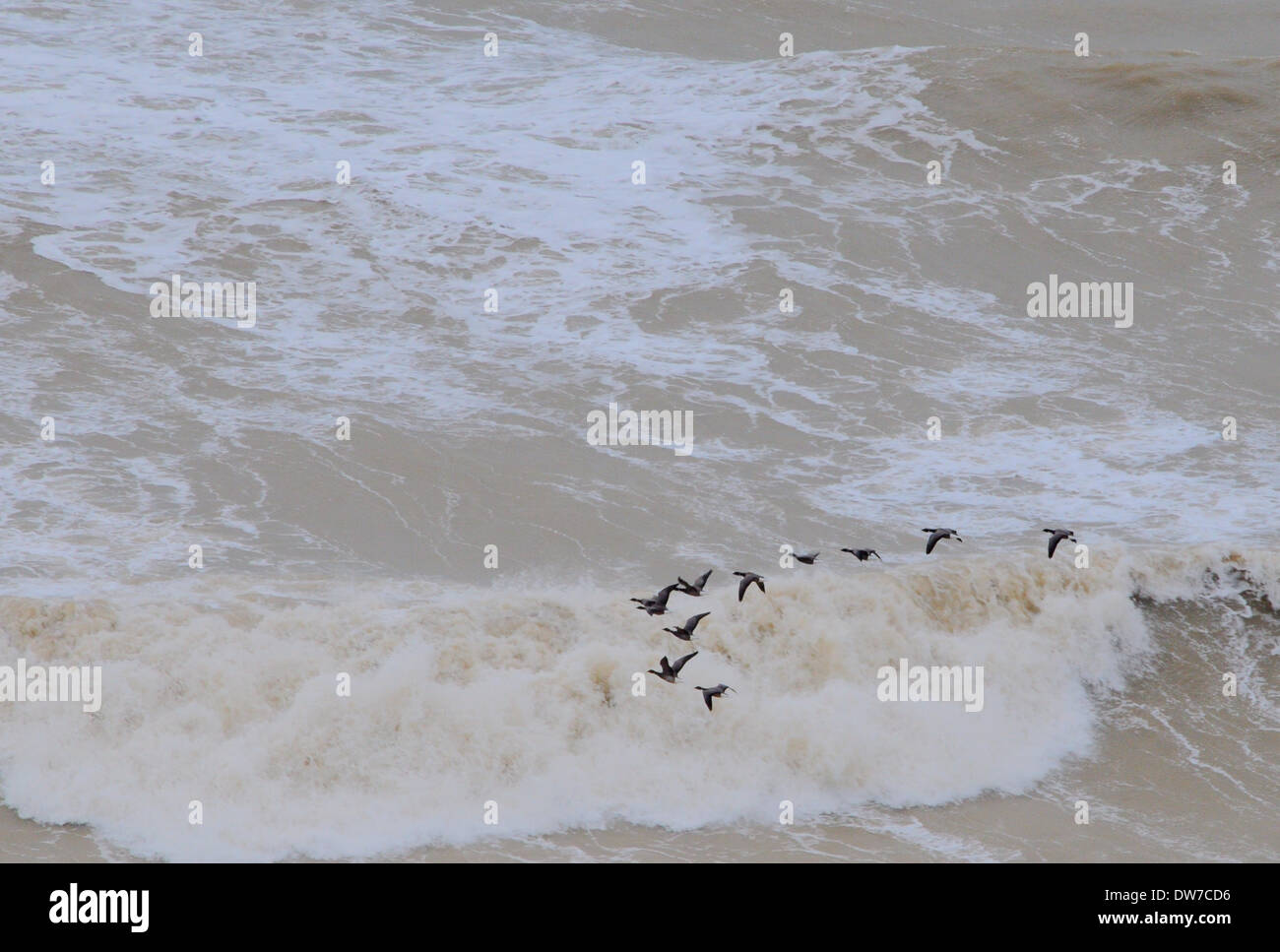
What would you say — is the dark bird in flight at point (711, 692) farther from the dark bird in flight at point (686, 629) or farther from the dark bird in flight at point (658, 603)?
the dark bird in flight at point (658, 603)

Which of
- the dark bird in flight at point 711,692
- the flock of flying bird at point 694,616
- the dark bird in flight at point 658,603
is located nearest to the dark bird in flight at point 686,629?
the flock of flying bird at point 694,616

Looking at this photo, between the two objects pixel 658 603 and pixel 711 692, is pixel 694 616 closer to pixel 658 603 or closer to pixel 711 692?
pixel 658 603

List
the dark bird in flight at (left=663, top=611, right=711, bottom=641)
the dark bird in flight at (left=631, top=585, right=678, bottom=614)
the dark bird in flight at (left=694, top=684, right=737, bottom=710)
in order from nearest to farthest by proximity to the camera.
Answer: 1. the dark bird in flight at (left=694, top=684, right=737, bottom=710)
2. the dark bird in flight at (left=631, top=585, right=678, bottom=614)
3. the dark bird in flight at (left=663, top=611, right=711, bottom=641)

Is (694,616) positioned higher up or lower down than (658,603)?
lower down

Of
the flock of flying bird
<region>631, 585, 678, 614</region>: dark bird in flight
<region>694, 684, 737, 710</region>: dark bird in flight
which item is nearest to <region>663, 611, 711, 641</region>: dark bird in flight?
the flock of flying bird

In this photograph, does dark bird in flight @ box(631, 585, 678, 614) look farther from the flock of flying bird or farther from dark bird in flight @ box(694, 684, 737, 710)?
dark bird in flight @ box(694, 684, 737, 710)

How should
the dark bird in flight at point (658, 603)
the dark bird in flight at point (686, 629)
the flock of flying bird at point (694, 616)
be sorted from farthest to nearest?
1. the dark bird in flight at point (686, 629)
2. the dark bird in flight at point (658, 603)
3. the flock of flying bird at point (694, 616)

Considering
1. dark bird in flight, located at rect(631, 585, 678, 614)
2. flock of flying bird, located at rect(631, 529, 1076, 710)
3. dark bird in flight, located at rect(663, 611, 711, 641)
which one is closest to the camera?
flock of flying bird, located at rect(631, 529, 1076, 710)

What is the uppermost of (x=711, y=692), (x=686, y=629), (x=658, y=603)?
(x=658, y=603)

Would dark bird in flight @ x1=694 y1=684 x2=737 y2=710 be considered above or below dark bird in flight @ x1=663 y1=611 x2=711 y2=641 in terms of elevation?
below

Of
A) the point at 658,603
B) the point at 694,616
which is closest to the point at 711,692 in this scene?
the point at 658,603

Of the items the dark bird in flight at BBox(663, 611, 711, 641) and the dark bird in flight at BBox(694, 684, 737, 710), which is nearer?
the dark bird in flight at BBox(694, 684, 737, 710)

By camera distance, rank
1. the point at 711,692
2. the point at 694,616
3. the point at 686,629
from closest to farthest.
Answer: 1. the point at 711,692
2. the point at 686,629
3. the point at 694,616
